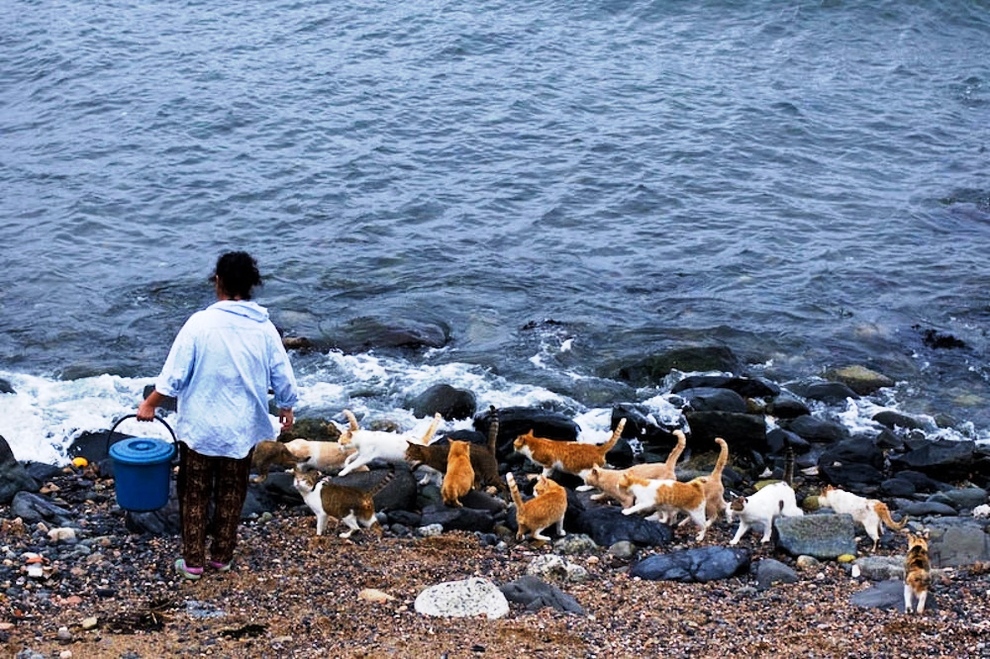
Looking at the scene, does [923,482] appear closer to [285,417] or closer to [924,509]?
[924,509]

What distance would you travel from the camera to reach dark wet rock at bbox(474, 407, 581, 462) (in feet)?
45.8

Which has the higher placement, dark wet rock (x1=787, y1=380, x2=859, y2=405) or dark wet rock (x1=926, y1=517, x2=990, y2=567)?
dark wet rock (x1=926, y1=517, x2=990, y2=567)

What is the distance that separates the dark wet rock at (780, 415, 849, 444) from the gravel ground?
14.3 feet

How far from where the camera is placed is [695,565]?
10.1 metres

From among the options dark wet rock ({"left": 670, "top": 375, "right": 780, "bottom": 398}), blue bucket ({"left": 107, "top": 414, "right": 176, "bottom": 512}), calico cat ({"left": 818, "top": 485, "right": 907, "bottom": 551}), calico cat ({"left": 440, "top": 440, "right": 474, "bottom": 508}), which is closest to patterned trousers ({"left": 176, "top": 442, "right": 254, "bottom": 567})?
blue bucket ({"left": 107, "top": 414, "right": 176, "bottom": 512})

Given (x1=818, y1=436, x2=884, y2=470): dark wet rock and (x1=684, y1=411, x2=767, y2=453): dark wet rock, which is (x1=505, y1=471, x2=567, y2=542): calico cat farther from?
(x1=818, y1=436, x2=884, y2=470): dark wet rock

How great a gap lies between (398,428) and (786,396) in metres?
4.71

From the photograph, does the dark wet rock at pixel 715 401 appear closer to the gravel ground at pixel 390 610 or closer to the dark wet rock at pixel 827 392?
the dark wet rock at pixel 827 392

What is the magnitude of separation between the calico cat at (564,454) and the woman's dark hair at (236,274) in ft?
14.4

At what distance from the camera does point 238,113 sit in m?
26.3

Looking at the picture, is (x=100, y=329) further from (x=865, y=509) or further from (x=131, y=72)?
(x=131, y=72)

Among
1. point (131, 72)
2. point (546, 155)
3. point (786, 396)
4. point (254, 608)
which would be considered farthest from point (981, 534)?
point (131, 72)

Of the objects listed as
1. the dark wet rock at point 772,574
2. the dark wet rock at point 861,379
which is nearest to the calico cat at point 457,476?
the dark wet rock at point 772,574

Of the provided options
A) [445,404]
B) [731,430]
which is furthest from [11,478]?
[731,430]
